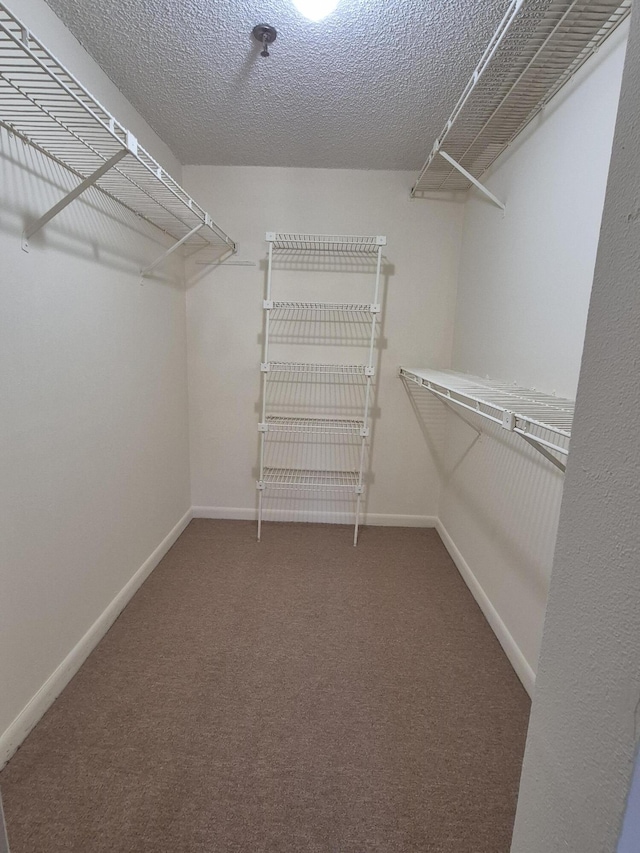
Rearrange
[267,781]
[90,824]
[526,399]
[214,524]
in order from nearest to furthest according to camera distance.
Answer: [90,824], [267,781], [526,399], [214,524]

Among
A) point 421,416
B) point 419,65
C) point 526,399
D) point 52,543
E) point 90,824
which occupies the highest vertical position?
point 419,65

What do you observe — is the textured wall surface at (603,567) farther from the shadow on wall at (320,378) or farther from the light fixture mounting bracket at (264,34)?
the shadow on wall at (320,378)

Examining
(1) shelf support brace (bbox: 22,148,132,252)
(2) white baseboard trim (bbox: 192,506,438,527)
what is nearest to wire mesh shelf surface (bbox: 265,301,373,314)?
(1) shelf support brace (bbox: 22,148,132,252)

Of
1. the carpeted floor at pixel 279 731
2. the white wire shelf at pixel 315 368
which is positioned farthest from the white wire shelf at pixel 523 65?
the carpeted floor at pixel 279 731

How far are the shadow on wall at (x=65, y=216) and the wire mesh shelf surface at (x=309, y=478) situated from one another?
147 centimetres

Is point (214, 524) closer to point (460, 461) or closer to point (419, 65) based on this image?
point (460, 461)

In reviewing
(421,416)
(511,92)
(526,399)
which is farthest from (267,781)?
(511,92)

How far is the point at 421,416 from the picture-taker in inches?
107

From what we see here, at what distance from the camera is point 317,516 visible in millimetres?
2865

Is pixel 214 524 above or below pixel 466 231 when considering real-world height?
below

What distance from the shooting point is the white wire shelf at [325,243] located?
2.36m

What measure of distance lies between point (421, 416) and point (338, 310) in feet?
2.99

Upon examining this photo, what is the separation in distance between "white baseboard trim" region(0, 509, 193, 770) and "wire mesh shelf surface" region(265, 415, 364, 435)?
109 cm

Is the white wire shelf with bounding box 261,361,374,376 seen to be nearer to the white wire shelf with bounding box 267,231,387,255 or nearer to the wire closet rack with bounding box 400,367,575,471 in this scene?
the white wire shelf with bounding box 267,231,387,255
